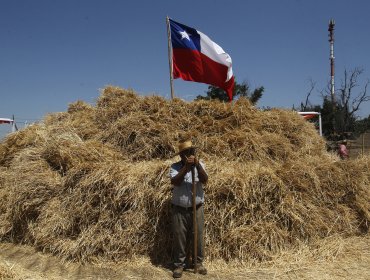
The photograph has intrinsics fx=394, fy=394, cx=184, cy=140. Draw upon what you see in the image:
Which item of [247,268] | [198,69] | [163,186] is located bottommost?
[247,268]

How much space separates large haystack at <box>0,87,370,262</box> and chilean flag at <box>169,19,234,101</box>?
4.83ft

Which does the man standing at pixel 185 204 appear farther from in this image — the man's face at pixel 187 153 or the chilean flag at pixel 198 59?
the chilean flag at pixel 198 59

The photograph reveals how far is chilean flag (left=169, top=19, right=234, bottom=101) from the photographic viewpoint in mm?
8445

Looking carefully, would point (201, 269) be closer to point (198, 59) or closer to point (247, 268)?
point (247, 268)

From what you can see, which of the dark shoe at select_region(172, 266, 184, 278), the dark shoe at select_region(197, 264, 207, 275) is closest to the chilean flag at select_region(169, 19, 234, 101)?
the dark shoe at select_region(197, 264, 207, 275)

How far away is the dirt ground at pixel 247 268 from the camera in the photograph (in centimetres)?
446

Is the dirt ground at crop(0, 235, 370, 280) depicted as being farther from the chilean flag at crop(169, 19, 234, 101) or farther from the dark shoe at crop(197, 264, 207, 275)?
the chilean flag at crop(169, 19, 234, 101)

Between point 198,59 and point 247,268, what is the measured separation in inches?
202

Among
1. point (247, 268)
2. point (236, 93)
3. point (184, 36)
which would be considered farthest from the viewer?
point (236, 93)

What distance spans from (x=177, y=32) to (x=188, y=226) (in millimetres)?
5055

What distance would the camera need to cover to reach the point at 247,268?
4.67 meters

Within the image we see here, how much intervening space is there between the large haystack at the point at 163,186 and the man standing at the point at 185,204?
0.37 metres

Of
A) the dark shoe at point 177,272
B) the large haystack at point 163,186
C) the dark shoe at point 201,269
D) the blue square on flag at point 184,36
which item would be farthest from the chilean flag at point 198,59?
the dark shoe at point 177,272

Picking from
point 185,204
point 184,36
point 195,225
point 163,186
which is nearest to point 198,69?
point 184,36
